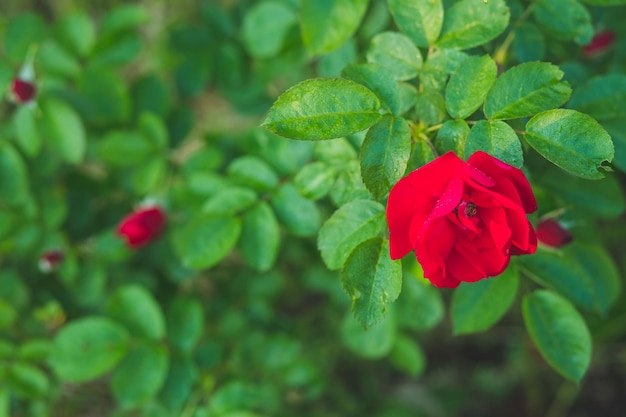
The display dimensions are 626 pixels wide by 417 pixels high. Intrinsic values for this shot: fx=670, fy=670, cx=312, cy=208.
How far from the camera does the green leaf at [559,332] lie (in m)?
1.00

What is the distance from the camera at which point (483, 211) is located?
684mm

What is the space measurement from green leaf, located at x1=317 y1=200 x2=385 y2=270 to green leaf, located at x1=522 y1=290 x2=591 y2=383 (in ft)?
1.20

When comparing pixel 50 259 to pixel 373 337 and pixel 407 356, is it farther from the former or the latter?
pixel 407 356

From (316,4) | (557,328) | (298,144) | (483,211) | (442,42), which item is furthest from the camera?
(298,144)

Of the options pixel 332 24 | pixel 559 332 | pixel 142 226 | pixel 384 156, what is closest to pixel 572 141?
pixel 384 156

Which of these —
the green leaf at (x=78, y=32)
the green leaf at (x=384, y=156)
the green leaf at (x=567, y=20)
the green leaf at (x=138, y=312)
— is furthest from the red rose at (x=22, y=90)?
the green leaf at (x=567, y=20)

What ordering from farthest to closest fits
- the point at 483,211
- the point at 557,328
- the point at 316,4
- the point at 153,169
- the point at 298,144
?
the point at 153,169, the point at 298,144, the point at 316,4, the point at 557,328, the point at 483,211

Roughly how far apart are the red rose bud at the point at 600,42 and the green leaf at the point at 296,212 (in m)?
0.61

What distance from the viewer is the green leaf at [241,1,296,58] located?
145cm

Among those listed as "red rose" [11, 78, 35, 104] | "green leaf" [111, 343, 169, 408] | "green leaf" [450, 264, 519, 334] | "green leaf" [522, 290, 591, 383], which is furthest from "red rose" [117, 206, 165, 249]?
"green leaf" [522, 290, 591, 383]

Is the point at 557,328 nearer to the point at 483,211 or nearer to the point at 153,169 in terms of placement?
the point at 483,211

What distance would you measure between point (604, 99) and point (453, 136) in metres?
0.32

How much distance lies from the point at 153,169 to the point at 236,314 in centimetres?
42

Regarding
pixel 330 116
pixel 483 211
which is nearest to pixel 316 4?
pixel 330 116
